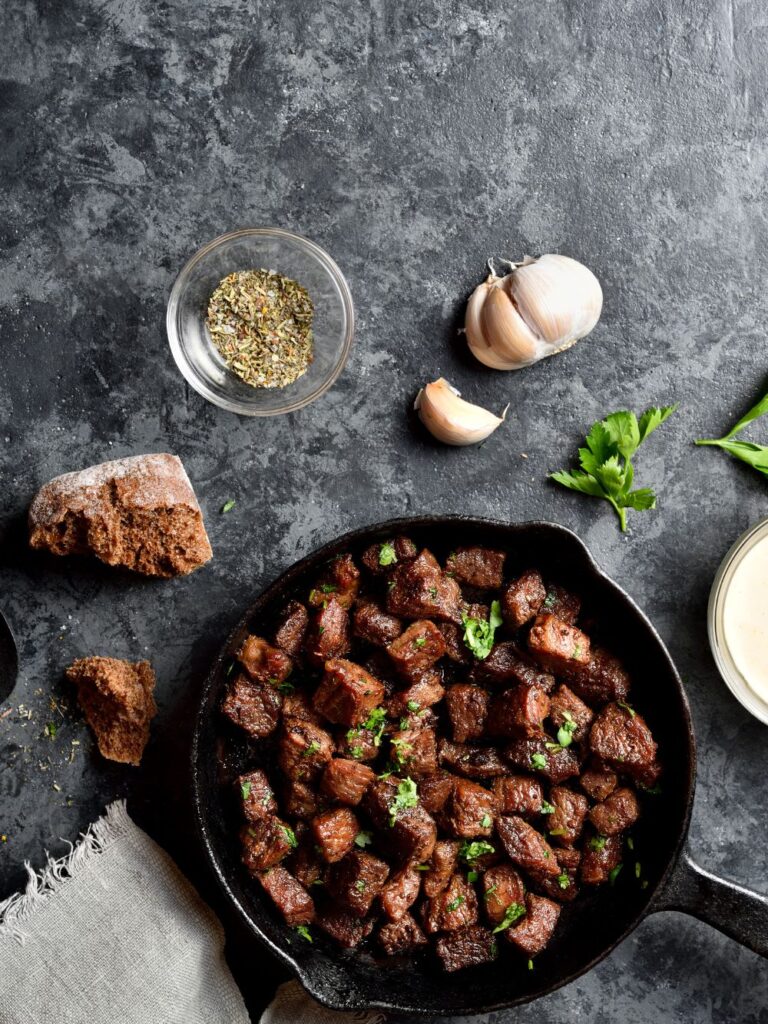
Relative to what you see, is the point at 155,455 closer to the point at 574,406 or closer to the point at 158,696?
the point at 158,696

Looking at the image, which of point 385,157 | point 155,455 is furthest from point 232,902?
point 385,157

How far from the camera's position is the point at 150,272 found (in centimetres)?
396

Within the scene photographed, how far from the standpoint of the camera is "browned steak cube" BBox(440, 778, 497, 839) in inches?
145

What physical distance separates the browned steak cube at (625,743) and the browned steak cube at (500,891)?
1.95 ft

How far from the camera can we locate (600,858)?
377 centimetres

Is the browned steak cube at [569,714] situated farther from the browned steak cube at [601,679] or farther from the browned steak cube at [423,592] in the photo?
the browned steak cube at [423,592]

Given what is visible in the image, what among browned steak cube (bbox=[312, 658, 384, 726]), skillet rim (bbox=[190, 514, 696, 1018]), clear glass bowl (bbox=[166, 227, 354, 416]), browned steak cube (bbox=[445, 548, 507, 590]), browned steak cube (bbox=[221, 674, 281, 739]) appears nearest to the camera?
skillet rim (bbox=[190, 514, 696, 1018])

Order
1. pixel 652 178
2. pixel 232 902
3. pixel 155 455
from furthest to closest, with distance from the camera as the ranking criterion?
pixel 652 178 → pixel 155 455 → pixel 232 902

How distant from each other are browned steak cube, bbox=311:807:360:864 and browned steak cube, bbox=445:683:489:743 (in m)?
0.54

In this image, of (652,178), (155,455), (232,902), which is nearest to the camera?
(232,902)

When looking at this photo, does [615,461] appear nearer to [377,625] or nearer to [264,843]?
[377,625]

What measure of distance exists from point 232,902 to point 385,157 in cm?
304

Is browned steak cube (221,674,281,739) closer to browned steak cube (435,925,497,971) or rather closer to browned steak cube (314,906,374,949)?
browned steak cube (314,906,374,949)

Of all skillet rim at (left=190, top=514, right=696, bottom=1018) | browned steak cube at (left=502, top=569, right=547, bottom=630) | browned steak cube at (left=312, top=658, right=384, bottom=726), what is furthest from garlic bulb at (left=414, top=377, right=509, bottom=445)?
browned steak cube at (left=312, top=658, right=384, bottom=726)
